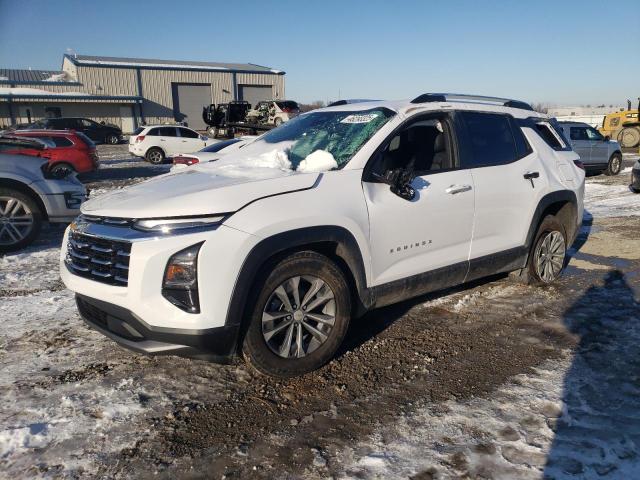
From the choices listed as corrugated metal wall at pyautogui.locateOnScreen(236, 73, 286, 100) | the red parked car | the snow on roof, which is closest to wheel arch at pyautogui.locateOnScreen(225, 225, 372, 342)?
the red parked car

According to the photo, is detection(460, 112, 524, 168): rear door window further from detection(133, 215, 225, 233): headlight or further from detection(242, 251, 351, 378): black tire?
Answer: detection(133, 215, 225, 233): headlight

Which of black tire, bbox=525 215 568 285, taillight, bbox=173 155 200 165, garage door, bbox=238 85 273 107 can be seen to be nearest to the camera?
black tire, bbox=525 215 568 285

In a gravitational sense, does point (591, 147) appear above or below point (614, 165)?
above

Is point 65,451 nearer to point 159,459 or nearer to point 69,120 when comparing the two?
point 159,459

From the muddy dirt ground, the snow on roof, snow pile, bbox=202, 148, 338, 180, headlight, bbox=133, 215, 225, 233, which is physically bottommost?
the muddy dirt ground

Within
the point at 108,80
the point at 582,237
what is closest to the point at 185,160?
the point at 582,237

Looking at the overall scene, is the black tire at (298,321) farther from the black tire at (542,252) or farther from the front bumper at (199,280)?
the black tire at (542,252)

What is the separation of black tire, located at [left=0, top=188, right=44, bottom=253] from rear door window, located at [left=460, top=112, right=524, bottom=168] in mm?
5667

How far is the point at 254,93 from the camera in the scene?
52.3 meters

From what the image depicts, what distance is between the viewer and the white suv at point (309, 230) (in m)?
2.78

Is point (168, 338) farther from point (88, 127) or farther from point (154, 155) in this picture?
point (88, 127)

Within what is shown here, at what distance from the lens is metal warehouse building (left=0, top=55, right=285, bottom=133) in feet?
138

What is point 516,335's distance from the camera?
13.1 ft

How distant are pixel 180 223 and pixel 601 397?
2.77 m
